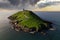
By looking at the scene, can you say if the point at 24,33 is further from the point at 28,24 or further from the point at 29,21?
the point at 29,21

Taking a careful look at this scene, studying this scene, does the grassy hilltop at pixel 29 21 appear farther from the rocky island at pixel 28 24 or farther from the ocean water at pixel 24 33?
the ocean water at pixel 24 33

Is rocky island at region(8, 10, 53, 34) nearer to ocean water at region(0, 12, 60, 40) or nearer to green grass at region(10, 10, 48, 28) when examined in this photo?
green grass at region(10, 10, 48, 28)

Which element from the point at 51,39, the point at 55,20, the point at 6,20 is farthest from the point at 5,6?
the point at 51,39

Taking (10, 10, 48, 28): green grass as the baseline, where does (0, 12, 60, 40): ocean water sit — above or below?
below

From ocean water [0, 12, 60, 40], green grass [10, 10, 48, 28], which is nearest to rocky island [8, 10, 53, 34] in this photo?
green grass [10, 10, 48, 28]

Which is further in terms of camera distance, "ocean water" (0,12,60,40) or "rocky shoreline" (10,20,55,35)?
"rocky shoreline" (10,20,55,35)

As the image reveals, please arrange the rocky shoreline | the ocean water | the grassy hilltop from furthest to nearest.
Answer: the grassy hilltop
the rocky shoreline
the ocean water

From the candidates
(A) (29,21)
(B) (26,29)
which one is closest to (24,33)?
(B) (26,29)

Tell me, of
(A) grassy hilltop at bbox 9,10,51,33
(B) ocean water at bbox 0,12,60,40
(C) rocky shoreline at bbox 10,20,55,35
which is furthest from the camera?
(A) grassy hilltop at bbox 9,10,51,33

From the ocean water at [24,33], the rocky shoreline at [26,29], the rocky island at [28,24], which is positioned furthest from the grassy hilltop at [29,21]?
the ocean water at [24,33]
